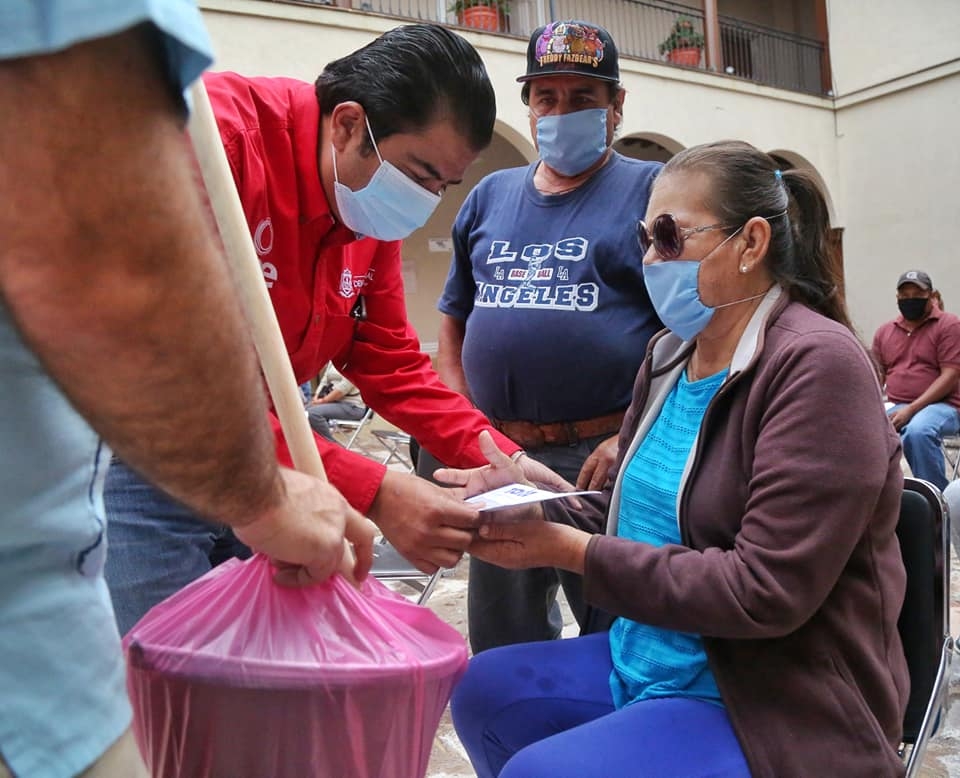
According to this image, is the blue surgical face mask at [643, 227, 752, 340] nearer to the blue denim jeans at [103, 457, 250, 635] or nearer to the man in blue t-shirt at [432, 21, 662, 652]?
the man in blue t-shirt at [432, 21, 662, 652]

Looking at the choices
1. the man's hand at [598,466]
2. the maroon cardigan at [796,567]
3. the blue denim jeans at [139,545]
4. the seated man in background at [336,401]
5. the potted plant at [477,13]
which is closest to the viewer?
the maroon cardigan at [796,567]

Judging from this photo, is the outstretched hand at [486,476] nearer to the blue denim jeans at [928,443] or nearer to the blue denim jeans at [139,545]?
the blue denim jeans at [139,545]

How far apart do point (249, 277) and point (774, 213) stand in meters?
1.02

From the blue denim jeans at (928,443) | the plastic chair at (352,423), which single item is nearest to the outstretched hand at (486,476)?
the blue denim jeans at (928,443)

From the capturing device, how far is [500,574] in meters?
2.27

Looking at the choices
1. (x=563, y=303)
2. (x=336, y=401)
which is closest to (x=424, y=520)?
(x=563, y=303)

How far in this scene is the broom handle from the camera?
2.86ft

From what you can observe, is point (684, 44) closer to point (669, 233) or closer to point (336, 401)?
point (336, 401)

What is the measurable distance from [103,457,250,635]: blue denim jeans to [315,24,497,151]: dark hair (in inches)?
29.3

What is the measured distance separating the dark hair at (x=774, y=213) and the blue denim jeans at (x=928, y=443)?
3980 mm

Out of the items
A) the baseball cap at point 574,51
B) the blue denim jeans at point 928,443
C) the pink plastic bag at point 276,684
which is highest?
the baseball cap at point 574,51

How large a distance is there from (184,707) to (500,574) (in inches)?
52.1

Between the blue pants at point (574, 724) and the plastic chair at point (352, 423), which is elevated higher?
the plastic chair at point (352, 423)

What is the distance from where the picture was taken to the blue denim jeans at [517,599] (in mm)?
2264
